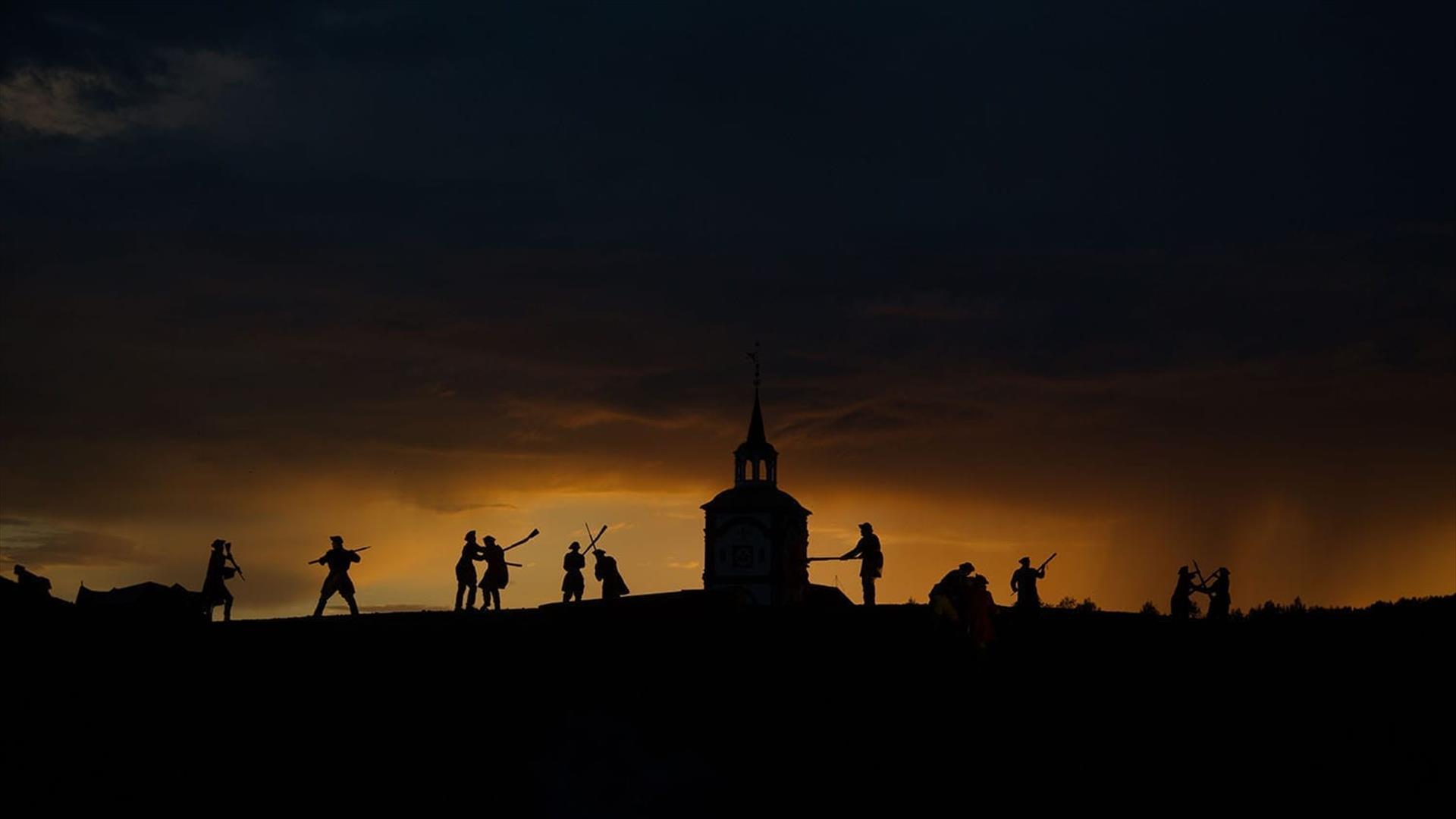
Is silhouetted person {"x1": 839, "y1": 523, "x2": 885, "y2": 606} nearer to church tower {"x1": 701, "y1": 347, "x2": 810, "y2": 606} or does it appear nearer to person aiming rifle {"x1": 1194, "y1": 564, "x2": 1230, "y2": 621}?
person aiming rifle {"x1": 1194, "y1": 564, "x2": 1230, "y2": 621}

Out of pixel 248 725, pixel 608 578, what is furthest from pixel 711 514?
pixel 248 725

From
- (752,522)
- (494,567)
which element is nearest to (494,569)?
(494,567)

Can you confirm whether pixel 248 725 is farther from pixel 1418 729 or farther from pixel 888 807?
pixel 1418 729

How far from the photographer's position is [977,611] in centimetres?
3588

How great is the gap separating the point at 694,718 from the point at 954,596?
515cm

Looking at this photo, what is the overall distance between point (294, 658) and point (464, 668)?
3.23 metres

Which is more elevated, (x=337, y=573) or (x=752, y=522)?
(x=752, y=522)

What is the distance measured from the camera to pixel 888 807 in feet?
110

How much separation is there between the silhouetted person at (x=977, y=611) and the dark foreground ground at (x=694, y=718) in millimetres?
706

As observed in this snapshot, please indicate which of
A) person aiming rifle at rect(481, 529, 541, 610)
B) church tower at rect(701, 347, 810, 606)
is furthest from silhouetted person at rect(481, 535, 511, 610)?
church tower at rect(701, 347, 810, 606)

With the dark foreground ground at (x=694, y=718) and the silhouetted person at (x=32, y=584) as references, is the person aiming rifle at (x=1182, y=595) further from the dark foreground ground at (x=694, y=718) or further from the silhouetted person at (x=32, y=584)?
the silhouetted person at (x=32, y=584)

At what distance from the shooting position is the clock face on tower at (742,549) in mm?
131750

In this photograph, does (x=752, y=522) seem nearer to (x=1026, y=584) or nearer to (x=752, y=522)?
(x=752, y=522)

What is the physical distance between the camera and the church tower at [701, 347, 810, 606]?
130875 mm
